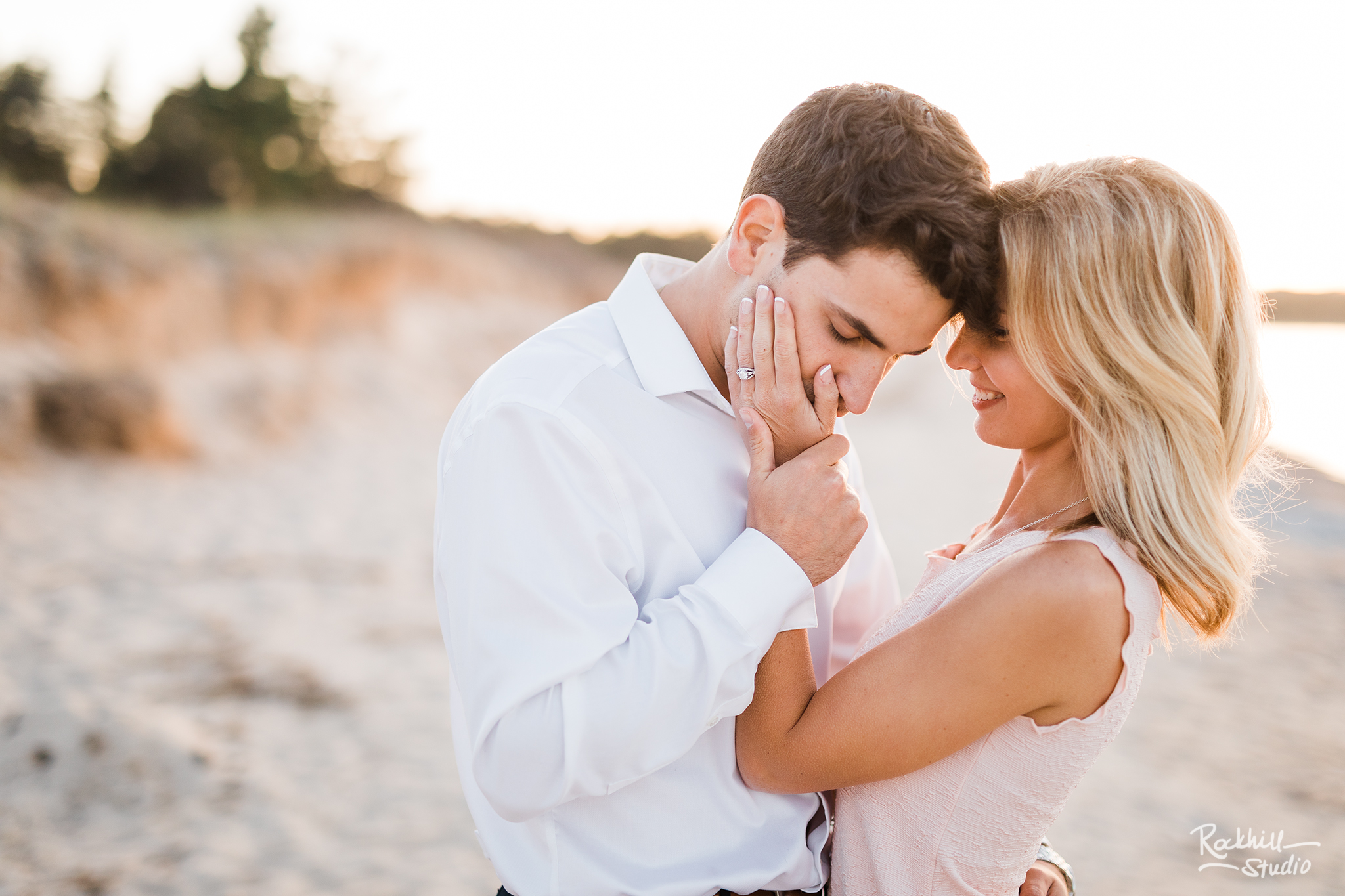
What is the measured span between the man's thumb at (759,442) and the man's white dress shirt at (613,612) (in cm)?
10

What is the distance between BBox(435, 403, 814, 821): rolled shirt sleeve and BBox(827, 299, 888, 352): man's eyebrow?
51cm

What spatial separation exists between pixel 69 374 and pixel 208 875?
799cm

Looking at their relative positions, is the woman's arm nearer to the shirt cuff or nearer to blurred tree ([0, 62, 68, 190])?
the shirt cuff

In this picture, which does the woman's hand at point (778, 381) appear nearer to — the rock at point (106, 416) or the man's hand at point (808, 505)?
the man's hand at point (808, 505)

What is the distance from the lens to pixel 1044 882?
2045 mm

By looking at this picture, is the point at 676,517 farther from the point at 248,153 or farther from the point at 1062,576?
the point at 248,153

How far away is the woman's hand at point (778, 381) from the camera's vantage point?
1743mm

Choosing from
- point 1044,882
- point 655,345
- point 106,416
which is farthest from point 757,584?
point 106,416

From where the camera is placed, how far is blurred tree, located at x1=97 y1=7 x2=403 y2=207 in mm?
17969

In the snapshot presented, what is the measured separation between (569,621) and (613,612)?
0.31 ft

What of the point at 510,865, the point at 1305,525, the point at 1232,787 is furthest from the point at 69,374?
the point at 1305,525

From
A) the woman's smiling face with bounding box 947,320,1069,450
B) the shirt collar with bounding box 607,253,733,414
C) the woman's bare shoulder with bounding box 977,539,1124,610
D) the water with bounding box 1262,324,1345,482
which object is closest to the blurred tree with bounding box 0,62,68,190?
the shirt collar with bounding box 607,253,733,414

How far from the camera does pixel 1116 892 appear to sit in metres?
4.51

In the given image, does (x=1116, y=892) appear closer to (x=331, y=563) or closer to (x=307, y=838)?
(x=307, y=838)
